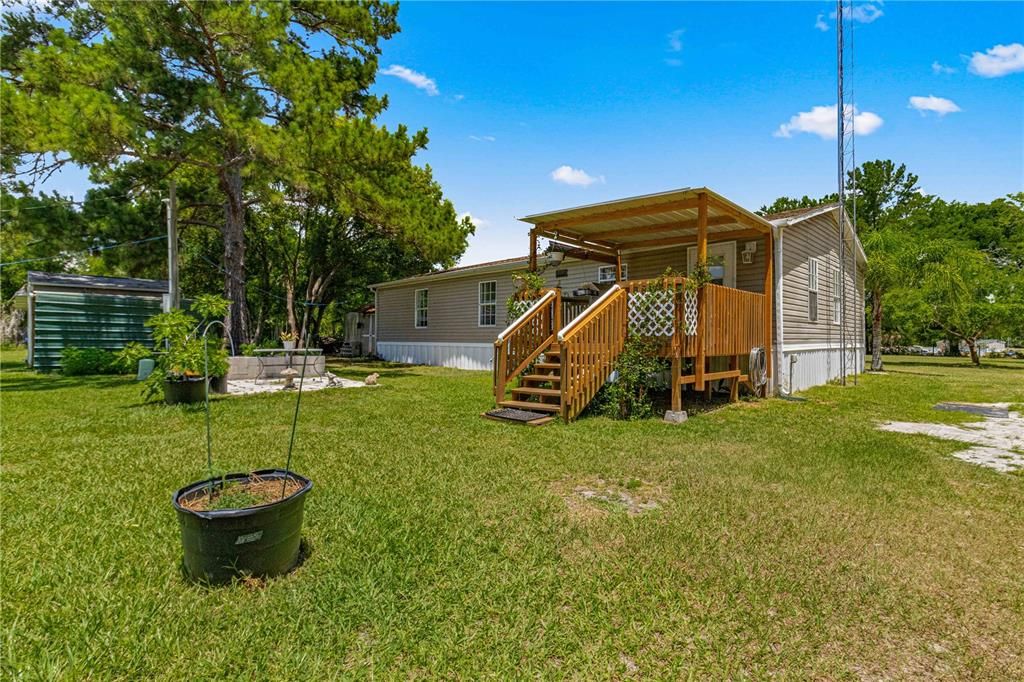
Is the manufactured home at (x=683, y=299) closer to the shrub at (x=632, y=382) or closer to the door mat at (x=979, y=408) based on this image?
the shrub at (x=632, y=382)

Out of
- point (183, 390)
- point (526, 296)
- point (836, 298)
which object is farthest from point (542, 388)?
point (836, 298)


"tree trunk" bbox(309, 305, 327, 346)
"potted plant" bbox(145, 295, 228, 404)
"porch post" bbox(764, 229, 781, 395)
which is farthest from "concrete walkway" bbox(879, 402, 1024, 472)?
"tree trunk" bbox(309, 305, 327, 346)

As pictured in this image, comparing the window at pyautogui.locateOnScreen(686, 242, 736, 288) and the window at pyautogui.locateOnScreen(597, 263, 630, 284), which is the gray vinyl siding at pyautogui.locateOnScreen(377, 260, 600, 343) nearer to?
the window at pyautogui.locateOnScreen(597, 263, 630, 284)

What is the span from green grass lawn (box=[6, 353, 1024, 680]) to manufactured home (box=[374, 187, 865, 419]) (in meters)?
2.05

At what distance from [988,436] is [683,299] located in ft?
12.5

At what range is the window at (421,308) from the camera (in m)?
17.6

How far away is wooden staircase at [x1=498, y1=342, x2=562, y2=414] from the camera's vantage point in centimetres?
668

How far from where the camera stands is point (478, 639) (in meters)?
1.93

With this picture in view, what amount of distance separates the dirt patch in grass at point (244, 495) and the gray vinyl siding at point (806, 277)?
936 centimetres

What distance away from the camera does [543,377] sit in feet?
22.8

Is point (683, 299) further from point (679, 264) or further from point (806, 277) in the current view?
point (806, 277)

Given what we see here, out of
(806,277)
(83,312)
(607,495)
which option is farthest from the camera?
(83,312)

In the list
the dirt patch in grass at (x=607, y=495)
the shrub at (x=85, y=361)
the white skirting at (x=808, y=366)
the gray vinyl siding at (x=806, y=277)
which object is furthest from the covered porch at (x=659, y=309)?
the shrub at (x=85, y=361)

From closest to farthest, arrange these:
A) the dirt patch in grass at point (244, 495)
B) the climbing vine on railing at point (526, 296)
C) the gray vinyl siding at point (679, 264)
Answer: the dirt patch in grass at point (244, 495) → the climbing vine on railing at point (526, 296) → the gray vinyl siding at point (679, 264)
